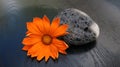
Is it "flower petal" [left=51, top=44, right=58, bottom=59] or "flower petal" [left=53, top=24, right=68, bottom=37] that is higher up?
"flower petal" [left=53, top=24, right=68, bottom=37]

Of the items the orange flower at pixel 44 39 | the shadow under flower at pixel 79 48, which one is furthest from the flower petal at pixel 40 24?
the shadow under flower at pixel 79 48

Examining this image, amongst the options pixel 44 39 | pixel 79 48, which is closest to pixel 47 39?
pixel 44 39

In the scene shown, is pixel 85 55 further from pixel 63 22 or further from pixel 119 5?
pixel 119 5

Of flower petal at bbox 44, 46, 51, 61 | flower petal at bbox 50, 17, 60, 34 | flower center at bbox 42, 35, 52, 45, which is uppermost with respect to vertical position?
flower petal at bbox 50, 17, 60, 34

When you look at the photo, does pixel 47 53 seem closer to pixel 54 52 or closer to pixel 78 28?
pixel 54 52

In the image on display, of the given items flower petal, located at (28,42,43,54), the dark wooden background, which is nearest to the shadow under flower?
the dark wooden background

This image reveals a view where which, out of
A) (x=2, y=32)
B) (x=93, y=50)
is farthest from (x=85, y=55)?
(x=2, y=32)

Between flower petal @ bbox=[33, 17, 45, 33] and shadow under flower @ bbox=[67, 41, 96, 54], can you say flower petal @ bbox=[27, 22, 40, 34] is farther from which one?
shadow under flower @ bbox=[67, 41, 96, 54]
